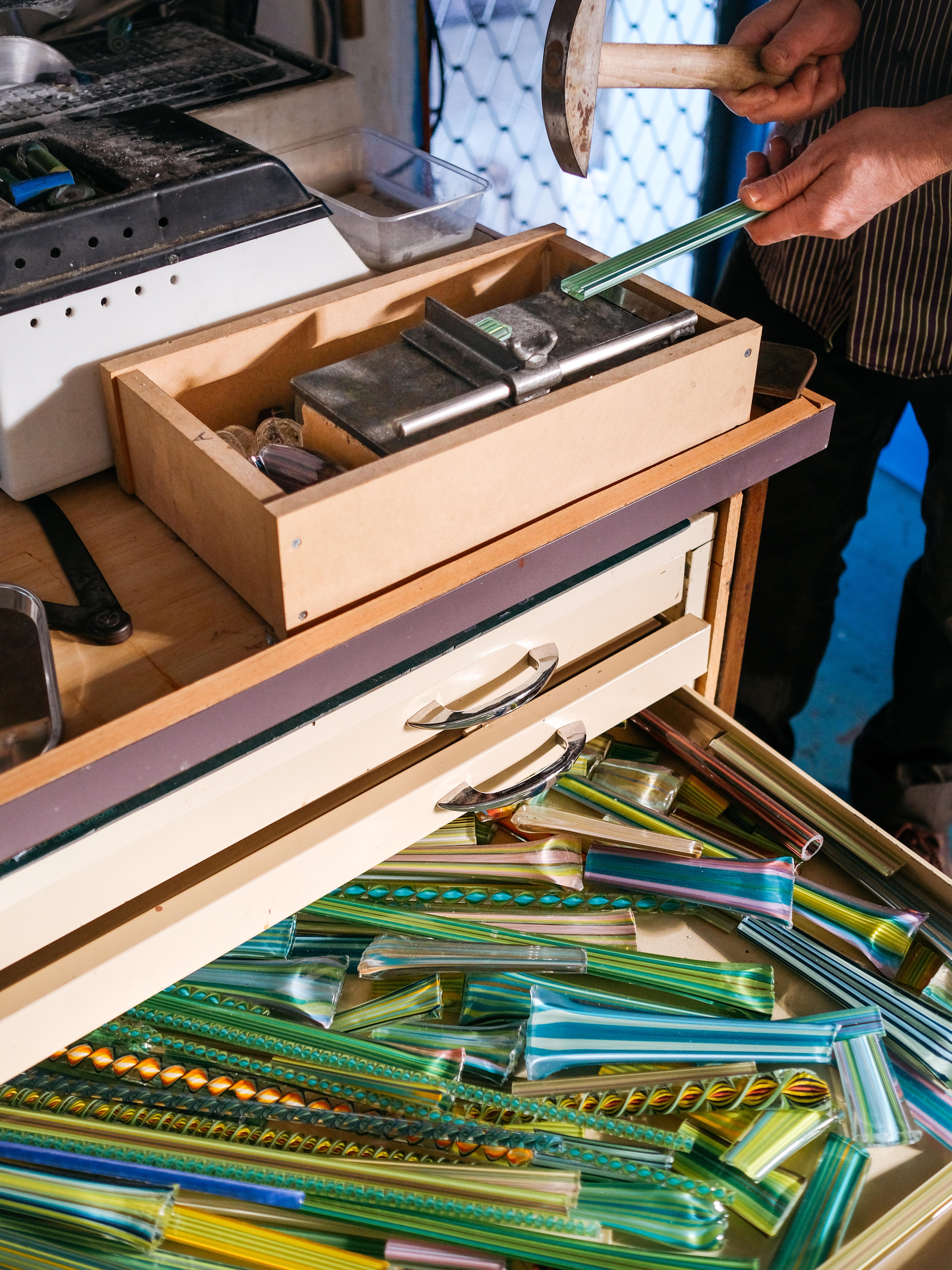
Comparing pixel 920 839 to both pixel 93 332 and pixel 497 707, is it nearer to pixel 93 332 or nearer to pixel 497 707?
pixel 497 707

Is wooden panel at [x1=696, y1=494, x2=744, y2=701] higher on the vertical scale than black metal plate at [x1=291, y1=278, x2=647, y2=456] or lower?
lower

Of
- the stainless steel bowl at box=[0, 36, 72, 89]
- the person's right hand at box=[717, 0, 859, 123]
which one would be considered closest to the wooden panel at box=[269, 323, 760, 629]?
the person's right hand at box=[717, 0, 859, 123]

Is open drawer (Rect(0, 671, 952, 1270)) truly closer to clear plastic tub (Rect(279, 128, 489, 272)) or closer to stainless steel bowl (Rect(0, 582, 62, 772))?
stainless steel bowl (Rect(0, 582, 62, 772))

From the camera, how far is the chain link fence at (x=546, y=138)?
6.85 ft

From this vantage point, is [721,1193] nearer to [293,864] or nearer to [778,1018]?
[778,1018]

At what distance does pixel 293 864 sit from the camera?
938 millimetres

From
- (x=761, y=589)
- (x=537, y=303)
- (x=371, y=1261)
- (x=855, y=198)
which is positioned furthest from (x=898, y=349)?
(x=371, y=1261)

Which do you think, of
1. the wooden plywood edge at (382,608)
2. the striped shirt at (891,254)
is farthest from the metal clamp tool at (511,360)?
the striped shirt at (891,254)

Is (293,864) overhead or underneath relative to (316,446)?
underneath

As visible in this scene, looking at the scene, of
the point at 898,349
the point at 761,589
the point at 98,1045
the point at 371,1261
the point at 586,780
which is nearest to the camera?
the point at 371,1261

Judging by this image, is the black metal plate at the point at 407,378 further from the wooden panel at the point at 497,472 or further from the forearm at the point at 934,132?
the forearm at the point at 934,132

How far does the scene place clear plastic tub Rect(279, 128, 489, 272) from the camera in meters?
1.22

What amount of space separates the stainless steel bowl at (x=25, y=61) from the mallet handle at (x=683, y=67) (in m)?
0.65

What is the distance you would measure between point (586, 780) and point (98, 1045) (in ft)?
1.76
